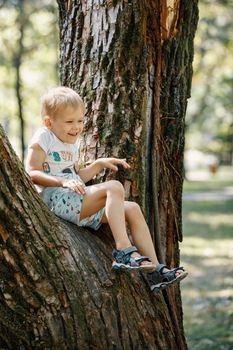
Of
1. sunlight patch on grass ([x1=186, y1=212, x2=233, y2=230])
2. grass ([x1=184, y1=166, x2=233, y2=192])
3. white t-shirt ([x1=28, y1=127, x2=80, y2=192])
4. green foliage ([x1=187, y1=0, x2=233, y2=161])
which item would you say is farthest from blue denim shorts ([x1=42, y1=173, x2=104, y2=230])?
grass ([x1=184, y1=166, x2=233, y2=192])

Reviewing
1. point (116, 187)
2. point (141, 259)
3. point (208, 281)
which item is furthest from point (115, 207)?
point (208, 281)

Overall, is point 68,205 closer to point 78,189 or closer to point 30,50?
point 78,189

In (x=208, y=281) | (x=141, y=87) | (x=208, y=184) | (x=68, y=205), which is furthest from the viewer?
(x=208, y=184)

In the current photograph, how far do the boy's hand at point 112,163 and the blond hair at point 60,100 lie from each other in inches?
14.9

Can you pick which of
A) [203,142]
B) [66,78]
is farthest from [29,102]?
[66,78]

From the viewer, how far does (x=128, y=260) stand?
321 cm

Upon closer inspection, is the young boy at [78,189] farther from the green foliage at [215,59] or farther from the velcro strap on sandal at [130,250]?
the green foliage at [215,59]

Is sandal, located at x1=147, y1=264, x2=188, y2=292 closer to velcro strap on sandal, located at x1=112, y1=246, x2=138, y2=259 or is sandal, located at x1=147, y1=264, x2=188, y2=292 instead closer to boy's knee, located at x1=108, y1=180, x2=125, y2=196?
velcro strap on sandal, located at x1=112, y1=246, x2=138, y2=259

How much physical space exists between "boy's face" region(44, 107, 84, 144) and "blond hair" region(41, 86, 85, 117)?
3cm

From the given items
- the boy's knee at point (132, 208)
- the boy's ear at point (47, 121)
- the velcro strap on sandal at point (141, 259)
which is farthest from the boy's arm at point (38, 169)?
the velcro strap on sandal at point (141, 259)

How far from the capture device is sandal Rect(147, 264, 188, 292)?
3.27 metres

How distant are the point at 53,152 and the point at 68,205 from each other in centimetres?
42

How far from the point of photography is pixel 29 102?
108ft

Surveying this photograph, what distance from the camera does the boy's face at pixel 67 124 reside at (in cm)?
364
